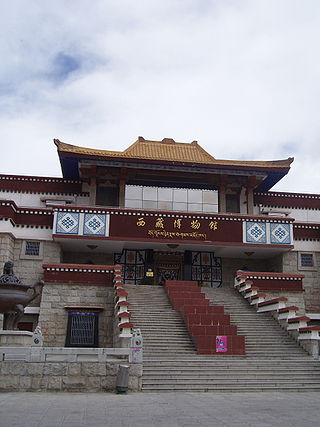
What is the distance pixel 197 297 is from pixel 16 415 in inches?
453

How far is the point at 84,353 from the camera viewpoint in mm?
12102

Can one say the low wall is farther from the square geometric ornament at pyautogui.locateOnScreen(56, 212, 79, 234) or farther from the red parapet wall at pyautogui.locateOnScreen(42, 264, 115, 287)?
the square geometric ornament at pyautogui.locateOnScreen(56, 212, 79, 234)

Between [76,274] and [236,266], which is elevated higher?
[236,266]

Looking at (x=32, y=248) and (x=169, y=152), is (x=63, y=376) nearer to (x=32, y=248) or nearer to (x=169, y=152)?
(x=32, y=248)

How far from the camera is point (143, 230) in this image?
21969 mm

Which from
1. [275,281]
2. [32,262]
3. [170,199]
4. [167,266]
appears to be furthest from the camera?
[170,199]

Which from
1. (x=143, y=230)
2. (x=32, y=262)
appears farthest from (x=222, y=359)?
(x=32, y=262)

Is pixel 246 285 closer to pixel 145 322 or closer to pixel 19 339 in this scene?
pixel 145 322

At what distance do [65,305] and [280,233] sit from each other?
10.1 meters

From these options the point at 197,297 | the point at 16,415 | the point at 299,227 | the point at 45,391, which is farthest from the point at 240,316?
the point at 16,415

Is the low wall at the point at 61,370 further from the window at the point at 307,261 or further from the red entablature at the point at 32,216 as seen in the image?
the window at the point at 307,261

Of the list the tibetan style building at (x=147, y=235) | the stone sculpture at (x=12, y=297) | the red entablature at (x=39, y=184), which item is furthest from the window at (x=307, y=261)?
the stone sculpture at (x=12, y=297)

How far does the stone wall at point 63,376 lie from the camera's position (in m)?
11.6

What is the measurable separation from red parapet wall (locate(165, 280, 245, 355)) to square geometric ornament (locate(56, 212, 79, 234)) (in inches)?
186
